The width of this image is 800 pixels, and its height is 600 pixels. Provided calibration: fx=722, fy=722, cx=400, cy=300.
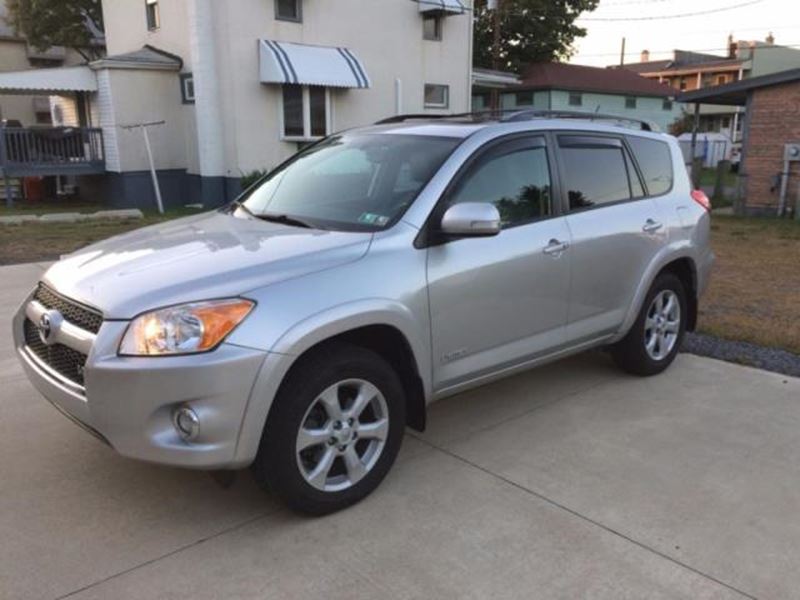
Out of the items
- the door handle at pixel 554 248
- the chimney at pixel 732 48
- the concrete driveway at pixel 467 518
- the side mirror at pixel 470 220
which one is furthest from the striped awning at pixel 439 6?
the chimney at pixel 732 48

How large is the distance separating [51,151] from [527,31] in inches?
977

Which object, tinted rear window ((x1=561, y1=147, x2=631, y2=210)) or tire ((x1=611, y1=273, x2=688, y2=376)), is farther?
tire ((x1=611, y1=273, x2=688, y2=376))

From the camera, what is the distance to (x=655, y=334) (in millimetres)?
5004

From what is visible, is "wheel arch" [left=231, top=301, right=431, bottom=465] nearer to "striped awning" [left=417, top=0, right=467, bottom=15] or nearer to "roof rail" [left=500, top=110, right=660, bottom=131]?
"roof rail" [left=500, top=110, right=660, bottom=131]

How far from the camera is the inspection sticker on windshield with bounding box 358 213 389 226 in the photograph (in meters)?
3.51

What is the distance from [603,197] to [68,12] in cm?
2549

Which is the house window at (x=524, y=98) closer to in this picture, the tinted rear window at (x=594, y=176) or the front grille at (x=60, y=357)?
the tinted rear window at (x=594, y=176)

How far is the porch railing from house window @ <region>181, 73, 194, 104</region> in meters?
2.11

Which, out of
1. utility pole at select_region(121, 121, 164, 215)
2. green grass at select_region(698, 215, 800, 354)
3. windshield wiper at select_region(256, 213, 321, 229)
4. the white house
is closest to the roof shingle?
the white house

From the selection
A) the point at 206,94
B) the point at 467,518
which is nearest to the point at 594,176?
the point at 467,518

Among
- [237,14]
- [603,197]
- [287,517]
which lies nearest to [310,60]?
[237,14]

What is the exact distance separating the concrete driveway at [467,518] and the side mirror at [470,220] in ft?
4.02

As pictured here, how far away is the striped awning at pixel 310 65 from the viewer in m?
16.3

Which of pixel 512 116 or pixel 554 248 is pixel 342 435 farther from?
pixel 512 116
